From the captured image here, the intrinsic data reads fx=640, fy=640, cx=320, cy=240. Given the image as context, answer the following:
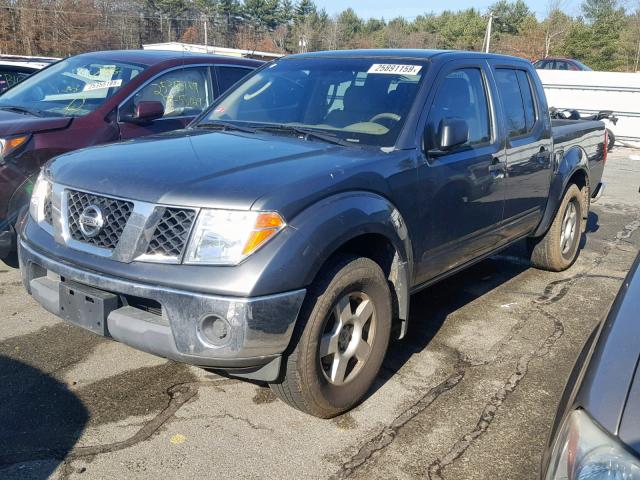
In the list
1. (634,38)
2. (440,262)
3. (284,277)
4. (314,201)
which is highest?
(634,38)

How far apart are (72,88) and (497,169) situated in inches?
152

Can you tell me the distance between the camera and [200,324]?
2.72 meters

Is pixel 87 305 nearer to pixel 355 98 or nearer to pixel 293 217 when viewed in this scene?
pixel 293 217

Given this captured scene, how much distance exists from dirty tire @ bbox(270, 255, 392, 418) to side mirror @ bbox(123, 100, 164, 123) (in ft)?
9.52

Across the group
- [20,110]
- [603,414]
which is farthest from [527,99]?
[20,110]

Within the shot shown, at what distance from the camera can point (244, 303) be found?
2.65 metres

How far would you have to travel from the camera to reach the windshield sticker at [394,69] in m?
3.97

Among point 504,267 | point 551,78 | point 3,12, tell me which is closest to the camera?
point 504,267

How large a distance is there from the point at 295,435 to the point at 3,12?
4325 centimetres

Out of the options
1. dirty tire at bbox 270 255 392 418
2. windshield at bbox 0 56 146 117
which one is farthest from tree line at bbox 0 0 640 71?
dirty tire at bbox 270 255 392 418

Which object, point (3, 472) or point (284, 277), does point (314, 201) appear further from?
point (3, 472)

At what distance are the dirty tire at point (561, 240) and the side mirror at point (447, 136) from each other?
2323 millimetres

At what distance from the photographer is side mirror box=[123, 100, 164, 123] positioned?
5.29 m

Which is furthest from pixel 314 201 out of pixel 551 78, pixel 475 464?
pixel 551 78
